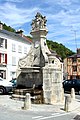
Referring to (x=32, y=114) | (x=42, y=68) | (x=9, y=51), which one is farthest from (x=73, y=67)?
(x=32, y=114)

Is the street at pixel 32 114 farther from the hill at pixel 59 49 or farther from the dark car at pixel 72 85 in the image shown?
the hill at pixel 59 49

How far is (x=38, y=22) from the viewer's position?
60.6 feet

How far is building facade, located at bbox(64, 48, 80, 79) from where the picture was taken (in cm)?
7000

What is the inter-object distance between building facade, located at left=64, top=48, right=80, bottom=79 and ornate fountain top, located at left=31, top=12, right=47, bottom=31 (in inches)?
2048

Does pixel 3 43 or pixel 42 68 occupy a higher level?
pixel 3 43

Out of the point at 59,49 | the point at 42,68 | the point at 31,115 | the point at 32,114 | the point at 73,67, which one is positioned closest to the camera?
the point at 31,115

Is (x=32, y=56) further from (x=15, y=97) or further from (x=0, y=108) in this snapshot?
(x=0, y=108)

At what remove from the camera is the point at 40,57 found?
18.0 metres

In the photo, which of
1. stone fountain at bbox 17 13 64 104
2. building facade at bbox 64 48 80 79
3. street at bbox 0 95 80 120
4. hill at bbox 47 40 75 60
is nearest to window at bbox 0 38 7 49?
stone fountain at bbox 17 13 64 104

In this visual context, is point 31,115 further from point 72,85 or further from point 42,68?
point 72,85

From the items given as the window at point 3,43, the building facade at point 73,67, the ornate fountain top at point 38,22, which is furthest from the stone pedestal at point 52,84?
the building facade at point 73,67

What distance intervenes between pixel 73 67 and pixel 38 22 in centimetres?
5419

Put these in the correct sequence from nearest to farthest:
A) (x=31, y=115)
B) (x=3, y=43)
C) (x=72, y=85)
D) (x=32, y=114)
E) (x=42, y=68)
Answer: (x=31, y=115)
(x=32, y=114)
(x=42, y=68)
(x=72, y=85)
(x=3, y=43)

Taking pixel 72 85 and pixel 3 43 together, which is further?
pixel 3 43
